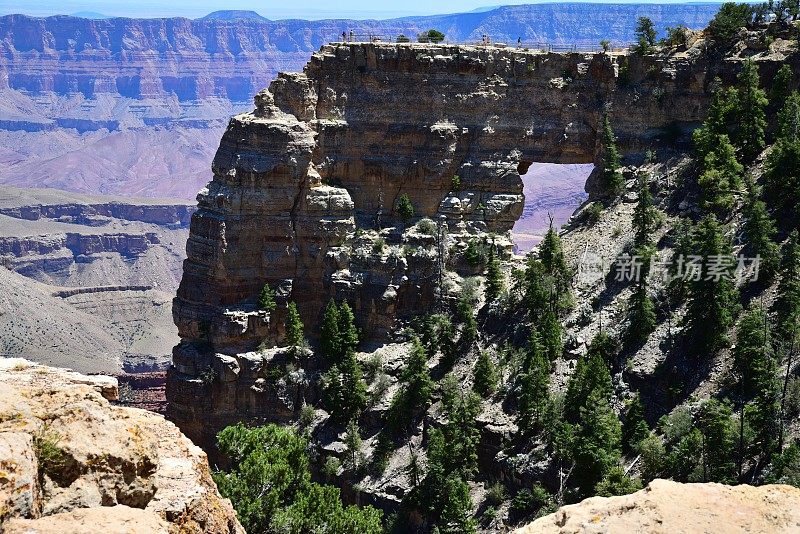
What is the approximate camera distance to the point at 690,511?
21766 millimetres

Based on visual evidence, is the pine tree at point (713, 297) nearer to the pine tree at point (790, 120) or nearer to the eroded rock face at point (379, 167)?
the pine tree at point (790, 120)

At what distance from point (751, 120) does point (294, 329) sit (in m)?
35.7

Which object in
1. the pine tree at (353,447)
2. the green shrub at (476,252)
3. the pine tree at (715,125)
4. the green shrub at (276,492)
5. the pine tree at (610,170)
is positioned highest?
the pine tree at (715,125)

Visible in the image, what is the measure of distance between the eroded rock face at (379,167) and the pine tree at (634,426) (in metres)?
22.0

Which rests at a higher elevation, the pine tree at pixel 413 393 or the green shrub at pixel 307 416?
the pine tree at pixel 413 393

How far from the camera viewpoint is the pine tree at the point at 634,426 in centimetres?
6431

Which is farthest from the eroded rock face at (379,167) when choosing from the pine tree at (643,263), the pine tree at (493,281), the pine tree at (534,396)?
the pine tree at (534,396)

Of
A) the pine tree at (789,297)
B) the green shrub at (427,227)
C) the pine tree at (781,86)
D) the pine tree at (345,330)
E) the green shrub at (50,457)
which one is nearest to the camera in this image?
the green shrub at (50,457)

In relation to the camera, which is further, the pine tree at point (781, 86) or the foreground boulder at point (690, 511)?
the pine tree at point (781, 86)

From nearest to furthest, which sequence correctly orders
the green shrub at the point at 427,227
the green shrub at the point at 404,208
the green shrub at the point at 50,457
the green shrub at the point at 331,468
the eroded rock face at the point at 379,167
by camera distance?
the green shrub at the point at 50,457 → the green shrub at the point at 331,468 → the eroded rock face at the point at 379,167 → the green shrub at the point at 427,227 → the green shrub at the point at 404,208

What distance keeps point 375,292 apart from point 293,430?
39.6 ft

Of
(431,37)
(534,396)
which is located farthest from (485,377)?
(431,37)

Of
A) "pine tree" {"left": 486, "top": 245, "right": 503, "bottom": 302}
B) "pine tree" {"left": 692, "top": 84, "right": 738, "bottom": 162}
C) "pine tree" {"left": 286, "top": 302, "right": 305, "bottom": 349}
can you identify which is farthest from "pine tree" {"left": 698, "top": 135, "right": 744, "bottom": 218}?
"pine tree" {"left": 286, "top": 302, "right": 305, "bottom": 349}

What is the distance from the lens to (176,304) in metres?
86.2
